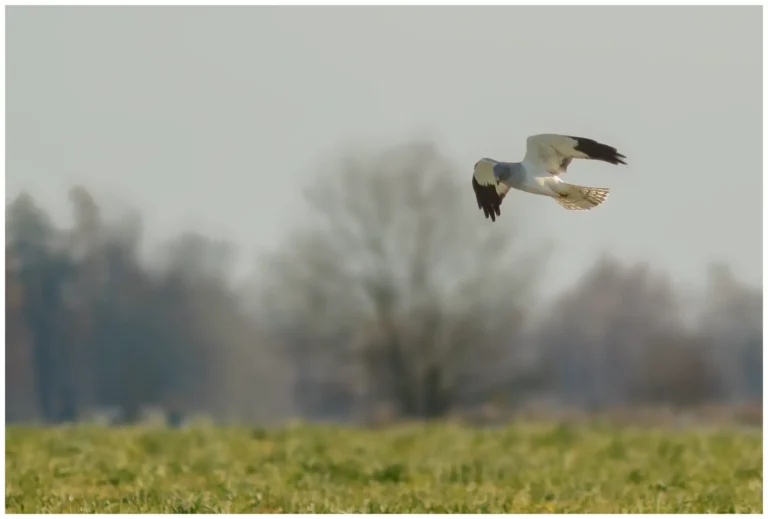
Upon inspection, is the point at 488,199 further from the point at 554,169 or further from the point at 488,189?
the point at 554,169

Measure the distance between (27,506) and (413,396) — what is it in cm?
1008

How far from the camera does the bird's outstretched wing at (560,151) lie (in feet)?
25.9

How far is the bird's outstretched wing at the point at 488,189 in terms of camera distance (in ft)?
27.5

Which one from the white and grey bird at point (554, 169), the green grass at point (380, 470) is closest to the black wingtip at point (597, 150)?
the white and grey bird at point (554, 169)

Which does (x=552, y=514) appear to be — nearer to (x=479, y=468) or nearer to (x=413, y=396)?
(x=479, y=468)

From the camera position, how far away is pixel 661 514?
28.1 feet

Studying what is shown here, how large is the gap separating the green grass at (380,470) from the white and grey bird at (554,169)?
2173 millimetres

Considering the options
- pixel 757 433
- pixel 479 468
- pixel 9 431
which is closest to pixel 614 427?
pixel 757 433

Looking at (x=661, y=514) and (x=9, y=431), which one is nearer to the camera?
(x=661, y=514)

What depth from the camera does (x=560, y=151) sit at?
26.2ft

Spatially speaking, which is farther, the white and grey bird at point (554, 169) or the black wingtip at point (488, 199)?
the black wingtip at point (488, 199)

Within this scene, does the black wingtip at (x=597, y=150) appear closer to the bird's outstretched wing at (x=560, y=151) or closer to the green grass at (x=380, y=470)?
the bird's outstretched wing at (x=560, y=151)

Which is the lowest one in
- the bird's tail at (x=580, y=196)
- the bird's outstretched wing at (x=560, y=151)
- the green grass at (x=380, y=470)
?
the green grass at (x=380, y=470)

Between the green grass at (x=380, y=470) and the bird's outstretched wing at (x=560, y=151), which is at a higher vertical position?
Result: the bird's outstretched wing at (x=560, y=151)
